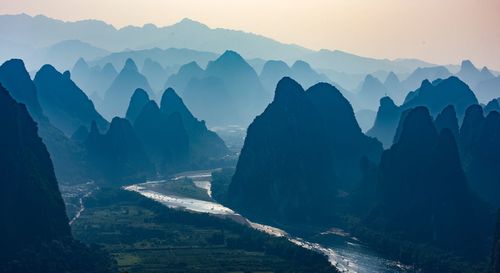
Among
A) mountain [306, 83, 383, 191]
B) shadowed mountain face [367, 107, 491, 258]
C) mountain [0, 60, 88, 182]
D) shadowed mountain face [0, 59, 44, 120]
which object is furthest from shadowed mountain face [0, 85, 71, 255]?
shadowed mountain face [0, 59, 44, 120]

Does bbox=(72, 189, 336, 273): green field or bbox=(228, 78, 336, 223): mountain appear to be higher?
bbox=(228, 78, 336, 223): mountain

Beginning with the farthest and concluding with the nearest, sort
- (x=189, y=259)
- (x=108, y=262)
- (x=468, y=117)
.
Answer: (x=468, y=117) → (x=189, y=259) → (x=108, y=262)

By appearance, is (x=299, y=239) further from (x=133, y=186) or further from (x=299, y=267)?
(x=133, y=186)

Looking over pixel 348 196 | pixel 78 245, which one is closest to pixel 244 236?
pixel 78 245

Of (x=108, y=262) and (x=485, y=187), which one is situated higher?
(x=485, y=187)

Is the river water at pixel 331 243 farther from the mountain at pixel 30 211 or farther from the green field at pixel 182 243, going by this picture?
the mountain at pixel 30 211

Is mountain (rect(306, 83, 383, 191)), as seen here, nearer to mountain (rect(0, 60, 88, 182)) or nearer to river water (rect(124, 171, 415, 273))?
river water (rect(124, 171, 415, 273))
